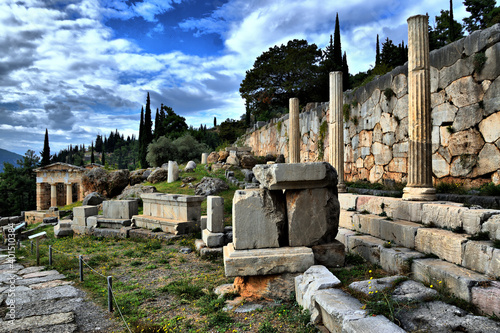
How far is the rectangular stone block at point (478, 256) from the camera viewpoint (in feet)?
10.2

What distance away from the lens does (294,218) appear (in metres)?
4.12

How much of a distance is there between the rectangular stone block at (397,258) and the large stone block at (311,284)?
1.12 metres

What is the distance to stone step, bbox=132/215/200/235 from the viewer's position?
888 centimetres

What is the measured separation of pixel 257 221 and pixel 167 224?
586 cm

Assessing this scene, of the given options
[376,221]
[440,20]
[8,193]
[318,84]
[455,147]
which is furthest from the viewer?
[8,193]

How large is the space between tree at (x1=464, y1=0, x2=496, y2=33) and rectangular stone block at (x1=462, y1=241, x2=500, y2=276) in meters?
21.8

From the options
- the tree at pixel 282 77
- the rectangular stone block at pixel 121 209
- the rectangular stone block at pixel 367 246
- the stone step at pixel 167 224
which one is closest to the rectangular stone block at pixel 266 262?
the rectangular stone block at pixel 367 246

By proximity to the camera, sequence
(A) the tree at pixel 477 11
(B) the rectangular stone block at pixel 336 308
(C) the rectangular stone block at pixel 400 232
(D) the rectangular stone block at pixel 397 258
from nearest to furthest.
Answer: (B) the rectangular stone block at pixel 336 308 → (D) the rectangular stone block at pixel 397 258 → (C) the rectangular stone block at pixel 400 232 → (A) the tree at pixel 477 11

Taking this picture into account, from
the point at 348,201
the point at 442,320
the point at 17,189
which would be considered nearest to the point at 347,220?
the point at 348,201

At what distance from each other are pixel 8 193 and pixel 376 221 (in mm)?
39839

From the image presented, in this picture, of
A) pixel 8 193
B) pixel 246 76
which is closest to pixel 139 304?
pixel 246 76

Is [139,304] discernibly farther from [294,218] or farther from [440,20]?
[440,20]

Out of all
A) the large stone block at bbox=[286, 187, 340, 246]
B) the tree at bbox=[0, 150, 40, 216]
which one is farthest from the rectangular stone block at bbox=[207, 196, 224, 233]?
the tree at bbox=[0, 150, 40, 216]

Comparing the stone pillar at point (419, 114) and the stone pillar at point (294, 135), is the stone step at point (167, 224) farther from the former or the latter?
the stone pillar at point (419, 114)
